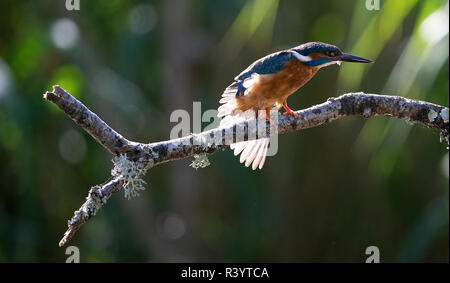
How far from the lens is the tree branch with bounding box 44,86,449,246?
7.91 ft

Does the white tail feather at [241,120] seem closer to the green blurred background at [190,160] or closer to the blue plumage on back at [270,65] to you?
the blue plumage on back at [270,65]

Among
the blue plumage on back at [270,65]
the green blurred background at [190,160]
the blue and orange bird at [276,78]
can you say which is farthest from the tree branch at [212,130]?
the green blurred background at [190,160]

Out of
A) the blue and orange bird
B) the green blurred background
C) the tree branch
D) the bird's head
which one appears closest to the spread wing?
the blue and orange bird

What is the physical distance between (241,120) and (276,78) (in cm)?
39

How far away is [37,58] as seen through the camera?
6.58 metres

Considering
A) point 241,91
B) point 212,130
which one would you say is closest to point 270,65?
point 241,91

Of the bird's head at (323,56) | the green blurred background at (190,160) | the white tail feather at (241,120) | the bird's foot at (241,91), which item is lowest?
the white tail feather at (241,120)

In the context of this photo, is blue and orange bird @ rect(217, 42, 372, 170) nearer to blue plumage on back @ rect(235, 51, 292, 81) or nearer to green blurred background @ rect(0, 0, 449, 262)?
blue plumage on back @ rect(235, 51, 292, 81)

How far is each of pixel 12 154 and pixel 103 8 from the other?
2.46m

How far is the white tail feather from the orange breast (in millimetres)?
139

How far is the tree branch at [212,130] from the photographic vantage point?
241cm

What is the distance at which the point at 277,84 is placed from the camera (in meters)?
3.49

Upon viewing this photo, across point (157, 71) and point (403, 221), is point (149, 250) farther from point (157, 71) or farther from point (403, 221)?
point (403, 221)

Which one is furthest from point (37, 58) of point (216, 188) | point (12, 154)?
point (216, 188)
